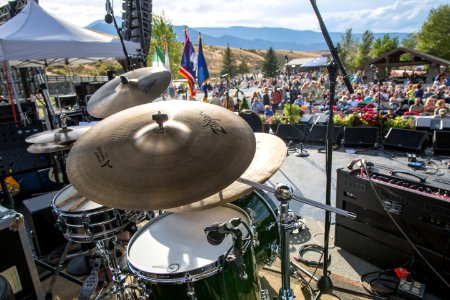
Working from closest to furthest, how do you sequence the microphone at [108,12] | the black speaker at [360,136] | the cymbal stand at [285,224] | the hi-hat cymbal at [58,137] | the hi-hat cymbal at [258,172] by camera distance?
the cymbal stand at [285,224]
the hi-hat cymbal at [258,172]
the hi-hat cymbal at [58,137]
the microphone at [108,12]
the black speaker at [360,136]

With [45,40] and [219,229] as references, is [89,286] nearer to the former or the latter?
[219,229]

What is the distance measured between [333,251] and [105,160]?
10.4 ft

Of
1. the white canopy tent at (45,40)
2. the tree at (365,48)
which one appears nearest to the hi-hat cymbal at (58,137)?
the white canopy tent at (45,40)

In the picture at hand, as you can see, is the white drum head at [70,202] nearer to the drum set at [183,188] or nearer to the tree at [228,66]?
the drum set at [183,188]

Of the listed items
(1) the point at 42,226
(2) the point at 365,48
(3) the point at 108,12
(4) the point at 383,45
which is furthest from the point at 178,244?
(2) the point at 365,48

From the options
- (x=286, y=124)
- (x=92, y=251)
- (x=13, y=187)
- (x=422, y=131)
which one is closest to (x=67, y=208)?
(x=92, y=251)

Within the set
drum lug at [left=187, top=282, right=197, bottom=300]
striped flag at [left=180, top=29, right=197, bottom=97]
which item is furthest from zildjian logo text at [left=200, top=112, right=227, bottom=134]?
striped flag at [left=180, top=29, right=197, bottom=97]

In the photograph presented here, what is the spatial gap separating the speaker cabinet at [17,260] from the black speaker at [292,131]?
24.8 ft

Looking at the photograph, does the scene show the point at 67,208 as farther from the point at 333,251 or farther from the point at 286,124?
the point at 286,124

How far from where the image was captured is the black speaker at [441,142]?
747cm

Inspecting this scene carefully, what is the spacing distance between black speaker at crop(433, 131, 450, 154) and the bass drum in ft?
22.8

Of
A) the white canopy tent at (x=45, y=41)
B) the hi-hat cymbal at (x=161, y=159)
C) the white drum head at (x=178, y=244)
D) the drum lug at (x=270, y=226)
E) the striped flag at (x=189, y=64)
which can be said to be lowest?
the drum lug at (x=270, y=226)

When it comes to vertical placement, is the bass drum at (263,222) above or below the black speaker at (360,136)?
above

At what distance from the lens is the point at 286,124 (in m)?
9.40
